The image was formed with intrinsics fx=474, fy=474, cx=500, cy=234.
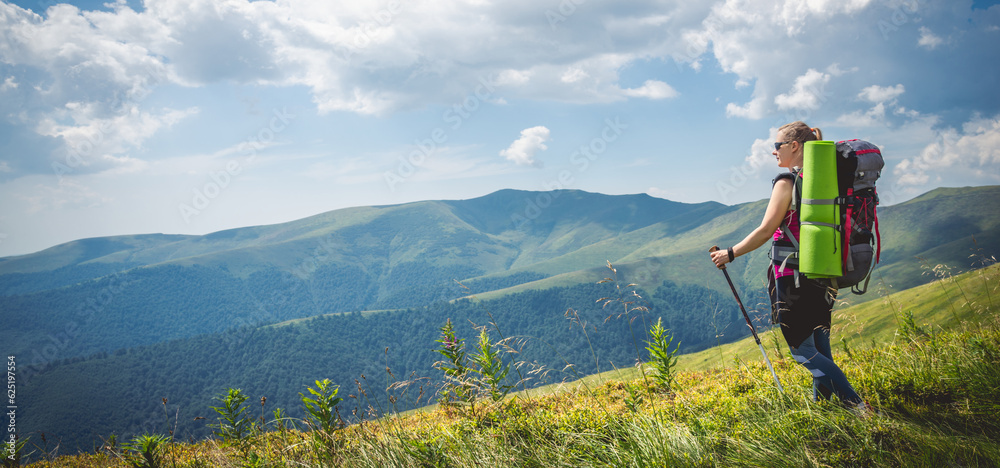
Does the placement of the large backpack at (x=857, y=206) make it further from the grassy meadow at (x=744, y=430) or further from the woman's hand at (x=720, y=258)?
the grassy meadow at (x=744, y=430)

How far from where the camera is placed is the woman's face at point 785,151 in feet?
14.1

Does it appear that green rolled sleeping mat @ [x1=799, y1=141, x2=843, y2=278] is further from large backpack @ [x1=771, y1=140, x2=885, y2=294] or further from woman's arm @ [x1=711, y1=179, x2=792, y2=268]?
woman's arm @ [x1=711, y1=179, x2=792, y2=268]

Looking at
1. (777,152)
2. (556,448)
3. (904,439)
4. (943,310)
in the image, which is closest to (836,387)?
(904,439)

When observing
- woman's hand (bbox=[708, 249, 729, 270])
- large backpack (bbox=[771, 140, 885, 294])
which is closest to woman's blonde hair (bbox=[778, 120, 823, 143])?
large backpack (bbox=[771, 140, 885, 294])

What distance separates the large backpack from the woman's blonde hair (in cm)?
34

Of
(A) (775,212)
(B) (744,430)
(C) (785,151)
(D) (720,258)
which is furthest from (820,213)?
(B) (744,430)

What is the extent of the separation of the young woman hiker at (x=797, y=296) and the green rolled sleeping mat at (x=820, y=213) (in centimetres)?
21

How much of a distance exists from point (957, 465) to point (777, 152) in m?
2.66

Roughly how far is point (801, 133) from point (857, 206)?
0.82 meters

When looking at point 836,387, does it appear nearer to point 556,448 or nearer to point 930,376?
point 930,376

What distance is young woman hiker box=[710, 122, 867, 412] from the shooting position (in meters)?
4.04

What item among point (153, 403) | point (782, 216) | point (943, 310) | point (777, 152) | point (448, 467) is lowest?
point (153, 403)

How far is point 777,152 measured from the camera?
443 centimetres

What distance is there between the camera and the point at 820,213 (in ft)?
12.9
